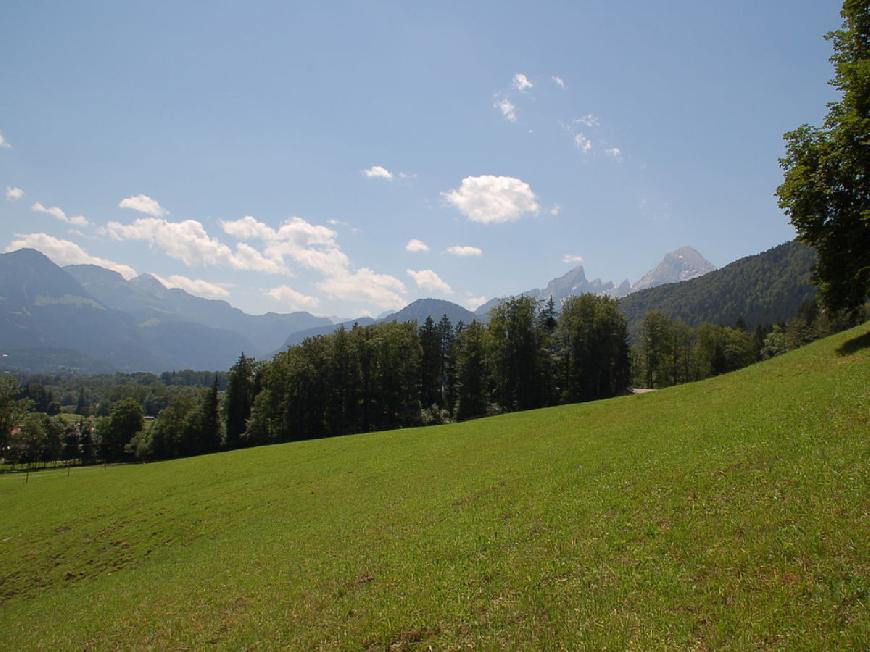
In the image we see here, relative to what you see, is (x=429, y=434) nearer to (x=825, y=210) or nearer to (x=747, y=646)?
(x=825, y=210)

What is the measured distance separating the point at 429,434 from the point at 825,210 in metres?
35.5

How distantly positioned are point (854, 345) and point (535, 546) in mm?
27858

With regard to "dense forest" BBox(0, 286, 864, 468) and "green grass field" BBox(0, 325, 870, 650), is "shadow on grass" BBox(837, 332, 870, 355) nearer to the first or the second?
"green grass field" BBox(0, 325, 870, 650)

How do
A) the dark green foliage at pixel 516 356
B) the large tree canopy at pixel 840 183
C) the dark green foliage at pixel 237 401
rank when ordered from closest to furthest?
the large tree canopy at pixel 840 183 < the dark green foliage at pixel 516 356 < the dark green foliage at pixel 237 401

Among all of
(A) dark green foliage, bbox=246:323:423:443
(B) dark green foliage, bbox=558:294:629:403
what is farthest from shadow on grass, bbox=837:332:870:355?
(A) dark green foliage, bbox=246:323:423:443

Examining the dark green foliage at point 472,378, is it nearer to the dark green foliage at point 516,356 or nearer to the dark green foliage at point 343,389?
the dark green foliage at point 516,356

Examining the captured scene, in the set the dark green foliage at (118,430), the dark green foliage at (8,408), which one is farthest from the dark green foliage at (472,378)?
the dark green foliage at (8,408)

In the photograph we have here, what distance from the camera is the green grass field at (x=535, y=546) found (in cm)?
974

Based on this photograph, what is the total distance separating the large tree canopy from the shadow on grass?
9.15 ft

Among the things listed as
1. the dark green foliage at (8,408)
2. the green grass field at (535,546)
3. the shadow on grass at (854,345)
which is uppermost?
the dark green foliage at (8,408)

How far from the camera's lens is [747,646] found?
8078mm

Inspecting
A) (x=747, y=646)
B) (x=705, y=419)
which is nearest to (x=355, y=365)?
(x=705, y=419)

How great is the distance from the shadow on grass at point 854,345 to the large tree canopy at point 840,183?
9.15 feet

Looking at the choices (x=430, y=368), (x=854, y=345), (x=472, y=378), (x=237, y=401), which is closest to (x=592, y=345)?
(x=472, y=378)
